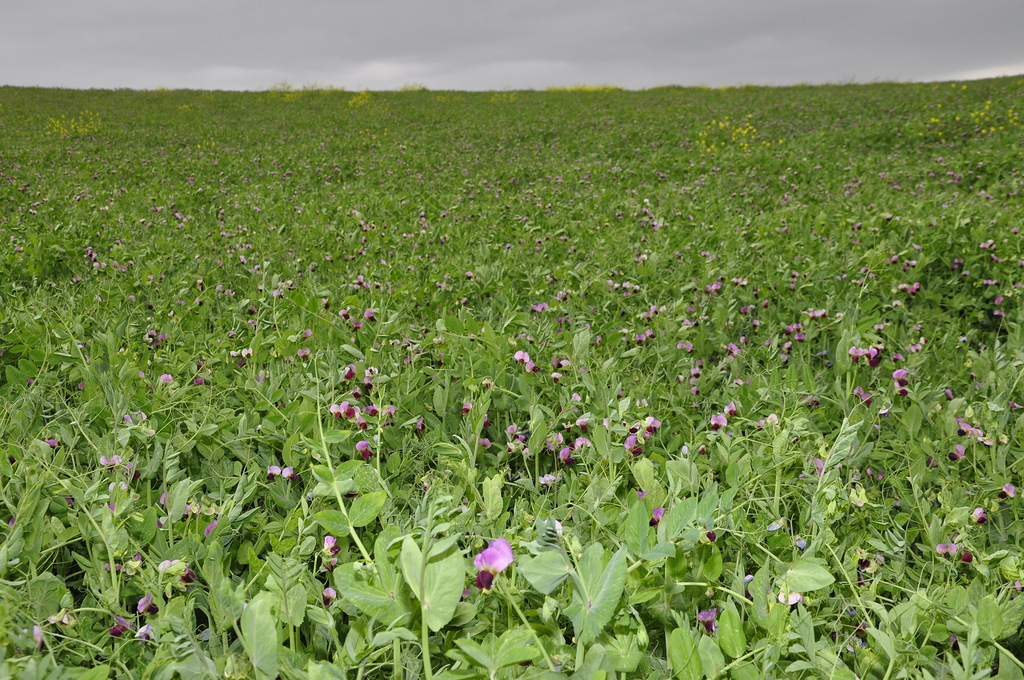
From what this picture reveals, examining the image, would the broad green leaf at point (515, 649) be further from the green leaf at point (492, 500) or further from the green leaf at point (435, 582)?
the green leaf at point (492, 500)

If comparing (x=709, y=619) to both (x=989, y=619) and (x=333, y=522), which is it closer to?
(x=989, y=619)

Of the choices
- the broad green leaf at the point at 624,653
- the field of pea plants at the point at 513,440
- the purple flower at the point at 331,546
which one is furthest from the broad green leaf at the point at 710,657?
the purple flower at the point at 331,546

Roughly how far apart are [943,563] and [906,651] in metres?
0.71

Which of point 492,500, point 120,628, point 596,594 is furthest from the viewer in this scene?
point 492,500

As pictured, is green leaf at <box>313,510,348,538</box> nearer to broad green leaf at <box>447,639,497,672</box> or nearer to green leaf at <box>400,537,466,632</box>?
green leaf at <box>400,537,466,632</box>

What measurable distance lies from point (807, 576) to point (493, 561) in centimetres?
87

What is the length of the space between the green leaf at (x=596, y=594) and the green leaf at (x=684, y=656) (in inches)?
7.5

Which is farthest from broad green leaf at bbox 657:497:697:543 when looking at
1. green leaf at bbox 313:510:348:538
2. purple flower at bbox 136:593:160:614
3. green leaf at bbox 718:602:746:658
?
purple flower at bbox 136:593:160:614

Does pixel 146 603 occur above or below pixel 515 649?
below

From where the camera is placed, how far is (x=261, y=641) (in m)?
1.24

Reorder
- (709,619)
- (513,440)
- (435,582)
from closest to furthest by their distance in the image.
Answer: (435,582) < (709,619) < (513,440)

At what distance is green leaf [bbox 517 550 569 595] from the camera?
1.30 metres

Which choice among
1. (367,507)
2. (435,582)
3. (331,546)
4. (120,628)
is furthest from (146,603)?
(435,582)

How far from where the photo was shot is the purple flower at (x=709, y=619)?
1599mm
